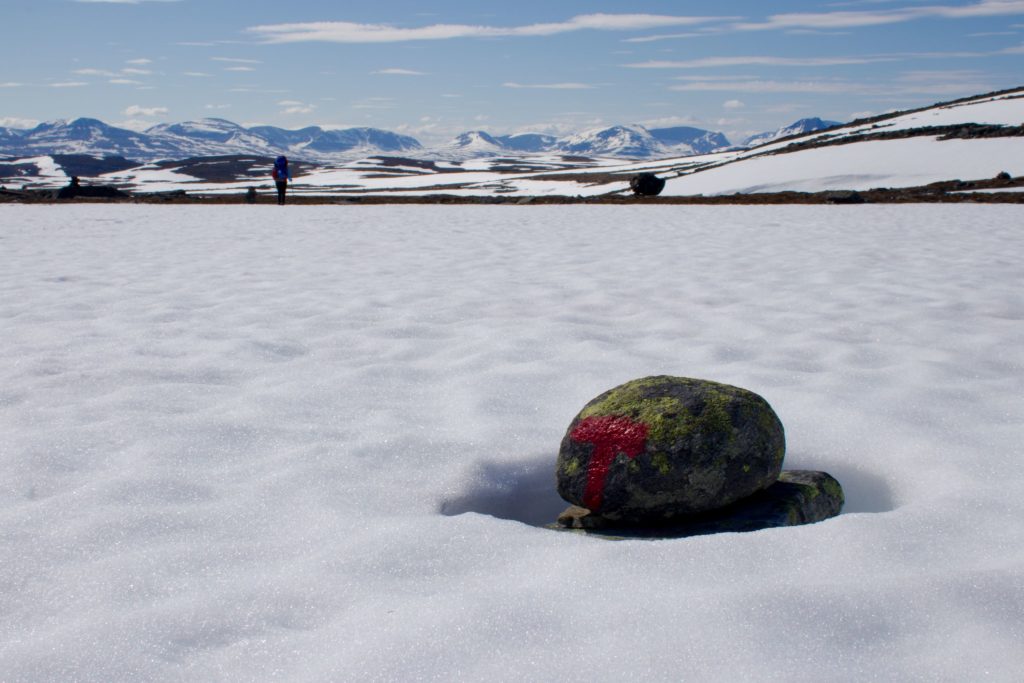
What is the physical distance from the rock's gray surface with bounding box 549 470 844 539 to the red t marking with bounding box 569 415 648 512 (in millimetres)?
111

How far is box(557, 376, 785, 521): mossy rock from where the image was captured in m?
3.60

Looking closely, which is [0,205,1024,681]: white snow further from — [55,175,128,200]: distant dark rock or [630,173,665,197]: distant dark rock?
[55,175,128,200]: distant dark rock

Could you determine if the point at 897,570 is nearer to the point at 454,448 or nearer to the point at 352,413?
the point at 454,448

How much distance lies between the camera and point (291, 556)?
10.7 feet

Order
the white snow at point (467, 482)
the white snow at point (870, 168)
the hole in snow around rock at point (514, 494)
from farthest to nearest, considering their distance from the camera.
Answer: the white snow at point (870, 168), the hole in snow around rock at point (514, 494), the white snow at point (467, 482)

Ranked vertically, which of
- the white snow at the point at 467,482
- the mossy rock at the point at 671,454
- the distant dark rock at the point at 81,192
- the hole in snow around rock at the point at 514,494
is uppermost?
the mossy rock at the point at 671,454

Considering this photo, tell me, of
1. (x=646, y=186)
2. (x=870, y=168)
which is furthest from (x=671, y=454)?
(x=870, y=168)

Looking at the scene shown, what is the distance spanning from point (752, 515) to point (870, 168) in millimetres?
36752

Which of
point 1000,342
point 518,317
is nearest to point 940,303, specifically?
point 1000,342

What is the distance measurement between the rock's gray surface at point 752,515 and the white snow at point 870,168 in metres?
31.7

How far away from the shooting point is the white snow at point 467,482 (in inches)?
103

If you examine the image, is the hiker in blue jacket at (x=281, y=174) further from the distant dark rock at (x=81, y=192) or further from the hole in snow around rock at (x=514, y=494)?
the hole in snow around rock at (x=514, y=494)

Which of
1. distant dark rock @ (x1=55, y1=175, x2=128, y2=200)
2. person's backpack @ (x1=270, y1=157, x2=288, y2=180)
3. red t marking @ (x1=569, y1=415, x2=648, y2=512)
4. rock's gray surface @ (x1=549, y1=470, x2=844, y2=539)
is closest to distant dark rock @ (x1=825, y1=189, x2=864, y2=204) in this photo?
person's backpack @ (x1=270, y1=157, x2=288, y2=180)

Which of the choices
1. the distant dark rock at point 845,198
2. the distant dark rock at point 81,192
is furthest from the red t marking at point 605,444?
the distant dark rock at point 81,192
